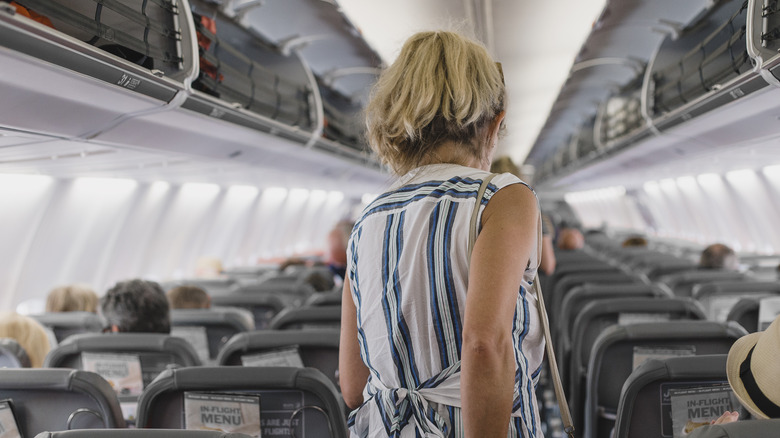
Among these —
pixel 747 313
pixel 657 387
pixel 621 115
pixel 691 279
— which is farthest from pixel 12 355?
pixel 621 115

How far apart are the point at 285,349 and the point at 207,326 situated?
118 centimetres

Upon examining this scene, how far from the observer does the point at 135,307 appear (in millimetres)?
3379

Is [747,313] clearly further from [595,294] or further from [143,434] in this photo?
[143,434]

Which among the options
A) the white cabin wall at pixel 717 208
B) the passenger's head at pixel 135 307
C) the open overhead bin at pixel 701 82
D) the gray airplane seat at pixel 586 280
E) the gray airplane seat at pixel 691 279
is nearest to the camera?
the open overhead bin at pixel 701 82

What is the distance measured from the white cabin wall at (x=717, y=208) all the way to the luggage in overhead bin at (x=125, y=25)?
30.6ft

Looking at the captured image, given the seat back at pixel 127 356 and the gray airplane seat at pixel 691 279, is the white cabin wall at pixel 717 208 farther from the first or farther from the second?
the seat back at pixel 127 356

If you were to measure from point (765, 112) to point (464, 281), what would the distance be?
10.9 ft

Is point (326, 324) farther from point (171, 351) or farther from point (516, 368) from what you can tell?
point (516, 368)

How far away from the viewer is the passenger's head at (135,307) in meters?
3.37

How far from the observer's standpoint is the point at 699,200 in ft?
52.9

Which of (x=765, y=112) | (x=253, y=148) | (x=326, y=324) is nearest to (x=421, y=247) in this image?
(x=326, y=324)

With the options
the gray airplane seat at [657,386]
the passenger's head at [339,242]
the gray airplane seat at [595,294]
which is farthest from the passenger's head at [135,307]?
the passenger's head at [339,242]

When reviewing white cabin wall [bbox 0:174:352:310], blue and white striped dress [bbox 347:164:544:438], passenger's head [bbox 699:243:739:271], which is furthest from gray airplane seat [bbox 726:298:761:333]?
white cabin wall [bbox 0:174:352:310]

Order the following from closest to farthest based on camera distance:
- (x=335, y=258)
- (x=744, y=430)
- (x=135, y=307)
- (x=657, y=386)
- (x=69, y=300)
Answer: (x=744, y=430)
(x=657, y=386)
(x=135, y=307)
(x=69, y=300)
(x=335, y=258)
